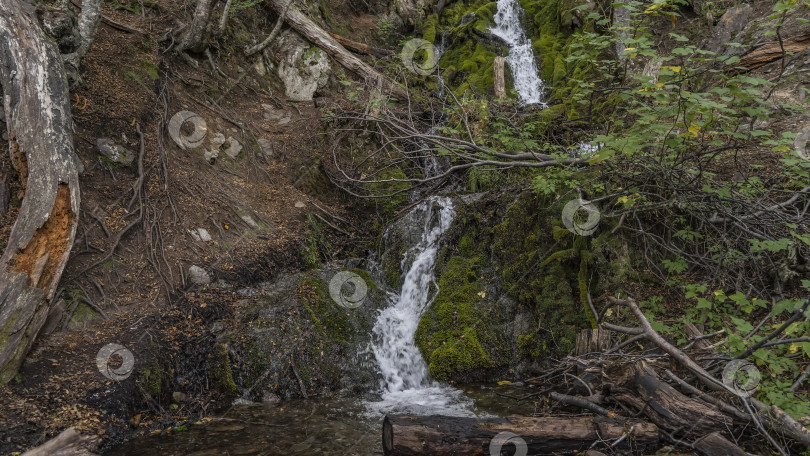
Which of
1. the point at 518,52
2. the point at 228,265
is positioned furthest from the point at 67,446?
the point at 518,52

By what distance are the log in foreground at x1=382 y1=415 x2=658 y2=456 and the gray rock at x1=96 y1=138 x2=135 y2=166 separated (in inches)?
231

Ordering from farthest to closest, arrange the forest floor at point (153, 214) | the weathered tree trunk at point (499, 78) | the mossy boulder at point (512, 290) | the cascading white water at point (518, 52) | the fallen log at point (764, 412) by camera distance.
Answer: the cascading white water at point (518, 52), the weathered tree trunk at point (499, 78), the mossy boulder at point (512, 290), the forest floor at point (153, 214), the fallen log at point (764, 412)

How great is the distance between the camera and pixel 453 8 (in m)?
15.9

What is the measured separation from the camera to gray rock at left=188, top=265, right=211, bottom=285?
6.22m

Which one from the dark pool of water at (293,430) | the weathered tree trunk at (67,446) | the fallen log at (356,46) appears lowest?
the dark pool of water at (293,430)

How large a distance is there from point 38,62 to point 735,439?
8074mm

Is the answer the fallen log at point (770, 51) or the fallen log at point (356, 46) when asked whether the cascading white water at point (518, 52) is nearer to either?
the fallen log at point (356, 46)

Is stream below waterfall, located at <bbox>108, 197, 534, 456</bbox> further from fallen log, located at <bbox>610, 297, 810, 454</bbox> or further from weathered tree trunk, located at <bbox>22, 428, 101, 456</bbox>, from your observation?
fallen log, located at <bbox>610, 297, 810, 454</bbox>

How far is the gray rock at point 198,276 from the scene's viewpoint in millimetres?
6219

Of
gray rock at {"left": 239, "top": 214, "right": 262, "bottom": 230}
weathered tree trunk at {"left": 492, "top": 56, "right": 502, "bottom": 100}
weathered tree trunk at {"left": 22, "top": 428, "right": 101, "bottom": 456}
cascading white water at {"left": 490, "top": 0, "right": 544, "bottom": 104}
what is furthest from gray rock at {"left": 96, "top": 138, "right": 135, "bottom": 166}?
cascading white water at {"left": 490, "top": 0, "right": 544, "bottom": 104}

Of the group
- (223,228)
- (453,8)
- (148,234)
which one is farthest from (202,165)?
(453,8)

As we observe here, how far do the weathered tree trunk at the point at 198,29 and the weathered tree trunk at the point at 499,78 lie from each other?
698 cm

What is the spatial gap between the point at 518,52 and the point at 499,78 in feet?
7.64

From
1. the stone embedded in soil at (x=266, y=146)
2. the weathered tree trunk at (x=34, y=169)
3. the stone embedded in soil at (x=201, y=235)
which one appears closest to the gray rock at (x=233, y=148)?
the stone embedded in soil at (x=266, y=146)
